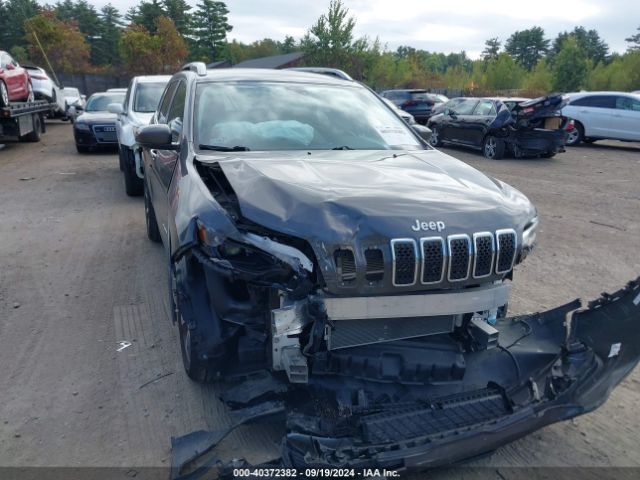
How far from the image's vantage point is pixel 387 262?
2.49 m

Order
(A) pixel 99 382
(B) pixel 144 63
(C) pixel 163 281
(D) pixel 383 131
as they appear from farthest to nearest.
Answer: (B) pixel 144 63, (C) pixel 163 281, (D) pixel 383 131, (A) pixel 99 382

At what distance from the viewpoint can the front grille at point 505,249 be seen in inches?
106

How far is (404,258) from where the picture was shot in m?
2.49

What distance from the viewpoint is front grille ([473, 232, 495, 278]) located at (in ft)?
8.59

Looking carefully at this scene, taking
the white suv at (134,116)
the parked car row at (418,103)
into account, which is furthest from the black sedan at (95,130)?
the parked car row at (418,103)

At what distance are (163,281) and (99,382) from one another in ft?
5.95

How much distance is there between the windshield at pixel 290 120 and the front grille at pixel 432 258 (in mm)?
1632

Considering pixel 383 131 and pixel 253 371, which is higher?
pixel 383 131

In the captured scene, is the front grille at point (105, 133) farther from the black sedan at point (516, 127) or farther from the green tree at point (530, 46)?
the green tree at point (530, 46)

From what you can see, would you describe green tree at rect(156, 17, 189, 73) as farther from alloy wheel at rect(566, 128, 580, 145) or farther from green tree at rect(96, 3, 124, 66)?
alloy wheel at rect(566, 128, 580, 145)

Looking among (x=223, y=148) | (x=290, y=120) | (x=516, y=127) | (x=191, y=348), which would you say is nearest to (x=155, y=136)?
(x=223, y=148)

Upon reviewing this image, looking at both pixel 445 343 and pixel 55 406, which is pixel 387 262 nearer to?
pixel 445 343

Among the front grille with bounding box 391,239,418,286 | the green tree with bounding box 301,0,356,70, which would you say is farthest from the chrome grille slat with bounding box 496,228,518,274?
the green tree with bounding box 301,0,356,70

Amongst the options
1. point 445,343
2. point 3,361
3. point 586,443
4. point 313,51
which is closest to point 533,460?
point 586,443
